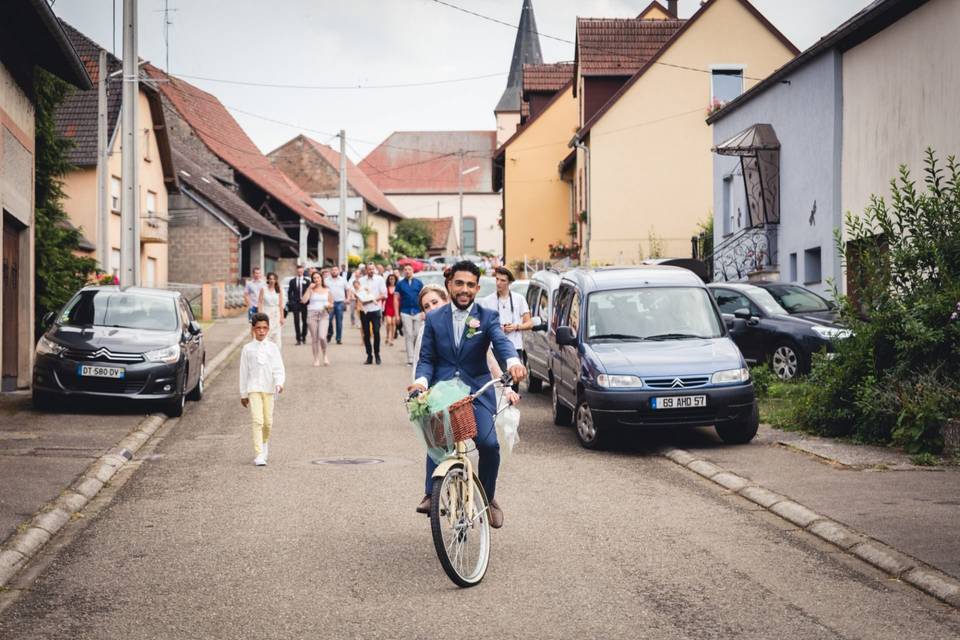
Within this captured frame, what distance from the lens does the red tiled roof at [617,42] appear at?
4297 cm

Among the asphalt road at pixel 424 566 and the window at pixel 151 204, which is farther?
the window at pixel 151 204

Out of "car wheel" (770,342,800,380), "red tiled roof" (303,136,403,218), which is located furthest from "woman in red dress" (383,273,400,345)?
"red tiled roof" (303,136,403,218)

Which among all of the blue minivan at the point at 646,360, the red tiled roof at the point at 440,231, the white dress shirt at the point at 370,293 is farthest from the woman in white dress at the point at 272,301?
the red tiled roof at the point at 440,231

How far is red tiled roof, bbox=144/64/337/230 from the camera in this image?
2215 inches

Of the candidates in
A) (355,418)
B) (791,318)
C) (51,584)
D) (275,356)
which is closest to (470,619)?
(51,584)

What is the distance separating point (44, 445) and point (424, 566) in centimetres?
652

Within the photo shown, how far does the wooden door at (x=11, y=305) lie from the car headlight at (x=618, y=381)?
9957 millimetres

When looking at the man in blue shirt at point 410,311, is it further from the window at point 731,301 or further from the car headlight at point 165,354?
the car headlight at point 165,354

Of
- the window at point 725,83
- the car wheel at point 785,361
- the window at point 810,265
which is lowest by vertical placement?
the car wheel at point 785,361

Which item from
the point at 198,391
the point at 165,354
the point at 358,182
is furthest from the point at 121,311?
the point at 358,182

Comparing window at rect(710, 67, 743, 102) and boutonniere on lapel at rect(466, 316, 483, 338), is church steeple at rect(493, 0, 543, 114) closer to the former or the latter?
window at rect(710, 67, 743, 102)

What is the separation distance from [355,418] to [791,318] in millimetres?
7037

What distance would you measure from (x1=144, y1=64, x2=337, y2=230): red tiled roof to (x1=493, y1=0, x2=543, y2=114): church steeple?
25562 mm

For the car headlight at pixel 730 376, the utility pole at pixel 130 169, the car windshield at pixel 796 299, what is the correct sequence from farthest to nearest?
the utility pole at pixel 130 169 < the car windshield at pixel 796 299 < the car headlight at pixel 730 376
